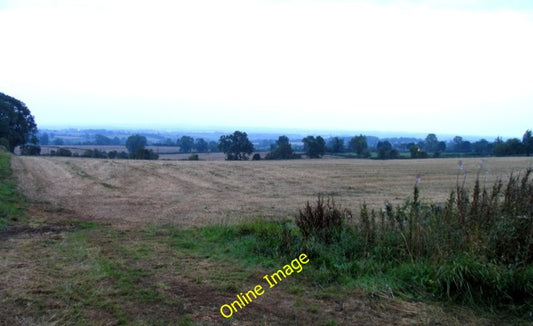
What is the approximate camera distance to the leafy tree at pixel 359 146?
58.0 meters

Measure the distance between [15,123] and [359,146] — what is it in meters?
45.8

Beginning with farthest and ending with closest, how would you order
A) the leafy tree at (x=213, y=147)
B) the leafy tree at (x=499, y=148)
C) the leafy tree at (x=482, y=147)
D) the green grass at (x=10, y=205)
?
the leafy tree at (x=213, y=147) → the leafy tree at (x=482, y=147) → the leafy tree at (x=499, y=148) → the green grass at (x=10, y=205)

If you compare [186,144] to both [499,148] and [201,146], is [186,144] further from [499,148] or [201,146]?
[499,148]

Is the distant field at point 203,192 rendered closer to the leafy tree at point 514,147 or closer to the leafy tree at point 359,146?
the leafy tree at point 359,146

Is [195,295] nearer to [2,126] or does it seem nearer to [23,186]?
[23,186]

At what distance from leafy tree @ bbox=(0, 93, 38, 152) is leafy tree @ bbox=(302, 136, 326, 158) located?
35.2 meters

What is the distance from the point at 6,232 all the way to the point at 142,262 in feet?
12.4

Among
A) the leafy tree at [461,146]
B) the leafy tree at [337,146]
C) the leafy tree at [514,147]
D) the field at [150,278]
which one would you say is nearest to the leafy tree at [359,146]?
the leafy tree at [337,146]

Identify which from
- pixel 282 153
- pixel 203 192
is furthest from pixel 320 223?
pixel 282 153

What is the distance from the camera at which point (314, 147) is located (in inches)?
2116

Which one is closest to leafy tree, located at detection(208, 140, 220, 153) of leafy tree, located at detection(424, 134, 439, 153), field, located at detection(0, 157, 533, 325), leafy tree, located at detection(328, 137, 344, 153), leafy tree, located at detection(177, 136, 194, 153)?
leafy tree, located at detection(177, 136, 194, 153)

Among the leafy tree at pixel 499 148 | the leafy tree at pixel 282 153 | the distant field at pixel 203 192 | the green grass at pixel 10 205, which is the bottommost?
the distant field at pixel 203 192

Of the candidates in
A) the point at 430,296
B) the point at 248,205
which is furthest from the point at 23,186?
the point at 430,296

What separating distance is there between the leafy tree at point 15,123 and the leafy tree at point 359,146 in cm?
4372
